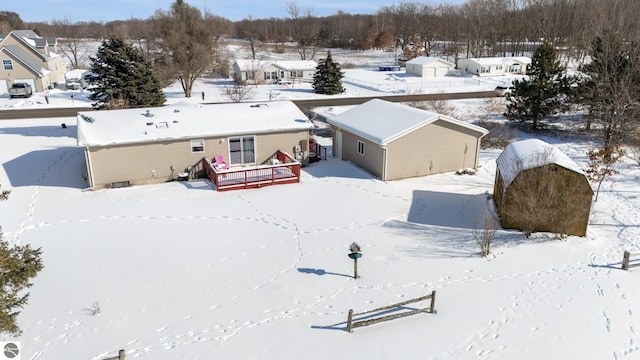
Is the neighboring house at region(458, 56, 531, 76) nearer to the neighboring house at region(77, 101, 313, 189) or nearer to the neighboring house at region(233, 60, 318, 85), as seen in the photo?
the neighboring house at region(233, 60, 318, 85)

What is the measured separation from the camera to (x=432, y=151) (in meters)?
22.7

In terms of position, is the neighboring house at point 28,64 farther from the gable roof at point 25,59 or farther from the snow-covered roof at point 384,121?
the snow-covered roof at point 384,121

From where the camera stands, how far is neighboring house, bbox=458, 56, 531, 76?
211ft

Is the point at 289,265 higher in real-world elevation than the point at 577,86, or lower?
lower

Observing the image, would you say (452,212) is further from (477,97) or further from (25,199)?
(477,97)

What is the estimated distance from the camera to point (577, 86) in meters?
31.5

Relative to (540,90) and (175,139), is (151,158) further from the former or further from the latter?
(540,90)

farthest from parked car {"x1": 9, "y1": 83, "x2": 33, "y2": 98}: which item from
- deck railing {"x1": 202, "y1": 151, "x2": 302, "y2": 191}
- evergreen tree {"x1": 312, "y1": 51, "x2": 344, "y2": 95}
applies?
deck railing {"x1": 202, "y1": 151, "x2": 302, "y2": 191}

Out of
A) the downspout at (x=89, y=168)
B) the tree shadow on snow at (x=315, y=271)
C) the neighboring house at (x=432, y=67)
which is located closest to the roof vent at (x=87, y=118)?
the downspout at (x=89, y=168)

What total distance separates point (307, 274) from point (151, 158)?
1172 centimetres

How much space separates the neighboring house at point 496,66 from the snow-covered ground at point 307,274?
46.3m

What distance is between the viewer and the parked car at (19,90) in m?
43.3

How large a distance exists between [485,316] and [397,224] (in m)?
5.98

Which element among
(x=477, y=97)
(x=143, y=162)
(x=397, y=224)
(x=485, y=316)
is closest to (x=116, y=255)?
A: (x=143, y=162)
